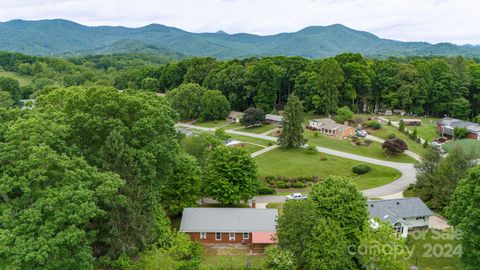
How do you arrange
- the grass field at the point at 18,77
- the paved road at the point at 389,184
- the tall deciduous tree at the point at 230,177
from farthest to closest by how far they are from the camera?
the grass field at the point at 18,77, the paved road at the point at 389,184, the tall deciduous tree at the point at 230,177

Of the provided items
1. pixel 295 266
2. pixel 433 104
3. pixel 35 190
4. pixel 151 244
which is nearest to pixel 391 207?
pixel 295 266

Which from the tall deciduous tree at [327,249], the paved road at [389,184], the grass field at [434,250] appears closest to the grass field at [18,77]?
the paved road at [389,184]

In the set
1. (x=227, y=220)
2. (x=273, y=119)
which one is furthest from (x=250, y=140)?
(x=227, y=220)

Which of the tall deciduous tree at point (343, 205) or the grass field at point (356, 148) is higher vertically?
the tall deciduous tree at point (343, 205)

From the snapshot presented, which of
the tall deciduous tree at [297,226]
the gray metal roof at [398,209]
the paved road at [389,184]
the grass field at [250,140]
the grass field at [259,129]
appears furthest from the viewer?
the grass field at [259,129]

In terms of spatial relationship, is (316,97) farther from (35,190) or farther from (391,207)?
(35,190)

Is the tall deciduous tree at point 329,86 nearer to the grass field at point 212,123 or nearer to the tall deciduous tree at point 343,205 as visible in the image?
the grass field at point 212,123

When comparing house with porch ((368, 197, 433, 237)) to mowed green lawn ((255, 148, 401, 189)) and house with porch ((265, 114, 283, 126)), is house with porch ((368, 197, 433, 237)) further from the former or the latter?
house with porch ((265, 114, 283, 126))
